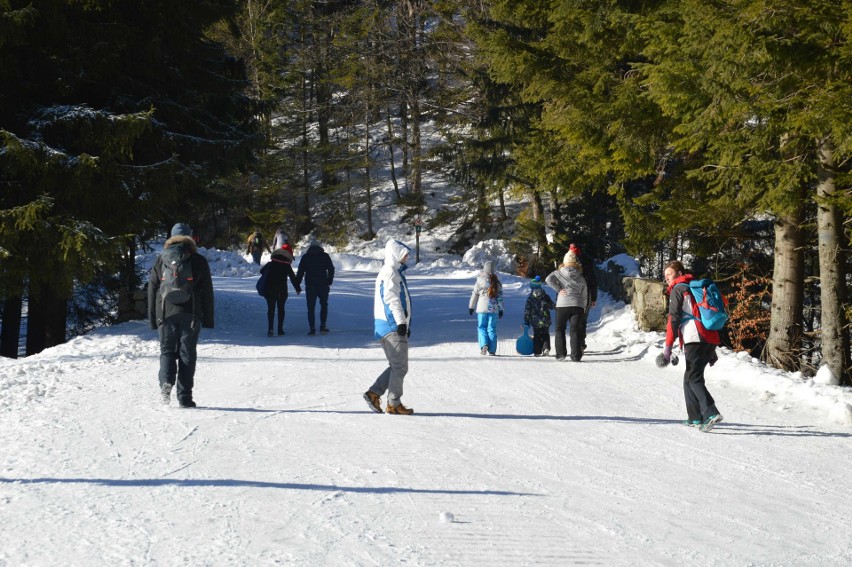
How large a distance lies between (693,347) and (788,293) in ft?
16.9

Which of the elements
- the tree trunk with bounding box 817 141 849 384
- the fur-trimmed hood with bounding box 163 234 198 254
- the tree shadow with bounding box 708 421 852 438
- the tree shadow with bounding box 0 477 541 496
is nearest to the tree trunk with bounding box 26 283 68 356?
the fur-trimmed hood with bounding box 163 234 198 254

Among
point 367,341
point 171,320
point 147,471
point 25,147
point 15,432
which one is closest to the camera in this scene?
point 147,471

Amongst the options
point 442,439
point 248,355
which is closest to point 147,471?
point 442,439

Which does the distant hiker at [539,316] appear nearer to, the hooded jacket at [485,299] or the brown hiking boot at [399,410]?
the hooded jacket at [485,299]

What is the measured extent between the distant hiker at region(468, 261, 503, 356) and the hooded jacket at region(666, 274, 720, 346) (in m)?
5.09

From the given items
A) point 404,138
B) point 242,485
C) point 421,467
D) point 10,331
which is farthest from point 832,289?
point 404,138

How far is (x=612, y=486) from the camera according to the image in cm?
632

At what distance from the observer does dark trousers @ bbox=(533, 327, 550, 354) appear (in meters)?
13.7

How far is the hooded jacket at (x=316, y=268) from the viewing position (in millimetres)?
15656

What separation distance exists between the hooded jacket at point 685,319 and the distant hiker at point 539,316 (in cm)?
500

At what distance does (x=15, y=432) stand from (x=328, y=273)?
860cm

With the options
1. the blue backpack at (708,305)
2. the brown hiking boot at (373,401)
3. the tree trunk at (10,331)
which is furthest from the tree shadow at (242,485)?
the tree trunk at (10,331)

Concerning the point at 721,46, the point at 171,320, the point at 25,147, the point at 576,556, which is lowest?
the point at 576,556

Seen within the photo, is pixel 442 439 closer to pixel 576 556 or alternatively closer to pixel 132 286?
pixel 576 556
